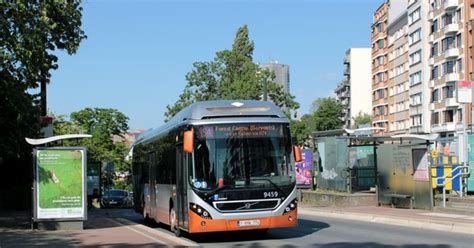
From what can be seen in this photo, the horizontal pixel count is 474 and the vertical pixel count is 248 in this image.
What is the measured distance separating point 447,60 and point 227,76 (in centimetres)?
2875

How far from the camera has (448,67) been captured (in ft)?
260

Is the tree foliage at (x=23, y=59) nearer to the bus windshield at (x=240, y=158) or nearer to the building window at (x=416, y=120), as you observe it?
the bus windshield at (x=240, y=158)

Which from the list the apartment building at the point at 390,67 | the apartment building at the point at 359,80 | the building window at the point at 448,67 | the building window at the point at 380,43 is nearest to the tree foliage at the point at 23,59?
the building window at the point at 448,67

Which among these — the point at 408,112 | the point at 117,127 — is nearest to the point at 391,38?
the point at 408,112

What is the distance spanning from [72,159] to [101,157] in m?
64.3

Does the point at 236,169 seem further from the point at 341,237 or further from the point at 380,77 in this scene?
the point at 380,77

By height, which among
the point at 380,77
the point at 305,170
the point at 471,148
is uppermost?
the point at 380,77

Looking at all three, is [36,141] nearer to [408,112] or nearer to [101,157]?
[101,157]

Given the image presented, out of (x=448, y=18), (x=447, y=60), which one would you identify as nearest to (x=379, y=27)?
(x=448, y=18)

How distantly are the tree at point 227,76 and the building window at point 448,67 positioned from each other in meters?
24.3

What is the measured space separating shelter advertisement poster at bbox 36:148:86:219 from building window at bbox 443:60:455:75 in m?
67.8

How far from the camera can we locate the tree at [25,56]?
18250 mm

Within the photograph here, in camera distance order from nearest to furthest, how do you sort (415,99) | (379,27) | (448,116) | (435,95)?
(448,116), (435,95), (415,99), (379,27)

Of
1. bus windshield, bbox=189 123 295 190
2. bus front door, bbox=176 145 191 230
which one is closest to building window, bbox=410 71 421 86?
bus front door, bbox=176 145 191 230
